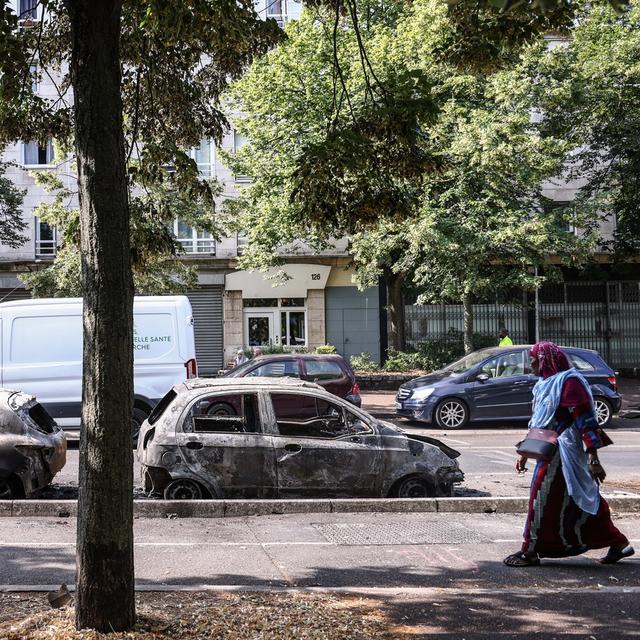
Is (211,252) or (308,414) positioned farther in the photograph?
(211,252)

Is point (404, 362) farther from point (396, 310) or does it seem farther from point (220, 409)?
point (220, 409)

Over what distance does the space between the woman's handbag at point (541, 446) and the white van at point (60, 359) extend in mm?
8448

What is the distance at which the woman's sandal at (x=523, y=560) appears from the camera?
6.33m

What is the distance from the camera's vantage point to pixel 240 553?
6789 millimetres

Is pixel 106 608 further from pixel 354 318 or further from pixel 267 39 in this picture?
pixel 354 318

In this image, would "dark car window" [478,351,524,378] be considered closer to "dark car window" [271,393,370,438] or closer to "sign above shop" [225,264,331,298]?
"dark car window" [271,393,370,438]

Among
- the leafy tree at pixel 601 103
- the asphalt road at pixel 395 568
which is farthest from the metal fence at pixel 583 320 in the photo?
the asphalt road at pixel 395 568

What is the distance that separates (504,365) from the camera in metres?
16.8

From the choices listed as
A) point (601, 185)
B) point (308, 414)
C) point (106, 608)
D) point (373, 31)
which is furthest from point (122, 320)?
point (601, 185)

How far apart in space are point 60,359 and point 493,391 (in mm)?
8707

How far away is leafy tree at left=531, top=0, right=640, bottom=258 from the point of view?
23109mm

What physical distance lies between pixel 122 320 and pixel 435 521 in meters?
4.85

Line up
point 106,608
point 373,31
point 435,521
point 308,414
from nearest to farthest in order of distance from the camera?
point 106,608, point 435,521, point 308,414, point 373,31

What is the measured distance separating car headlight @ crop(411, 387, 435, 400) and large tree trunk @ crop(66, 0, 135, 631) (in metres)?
12.7
